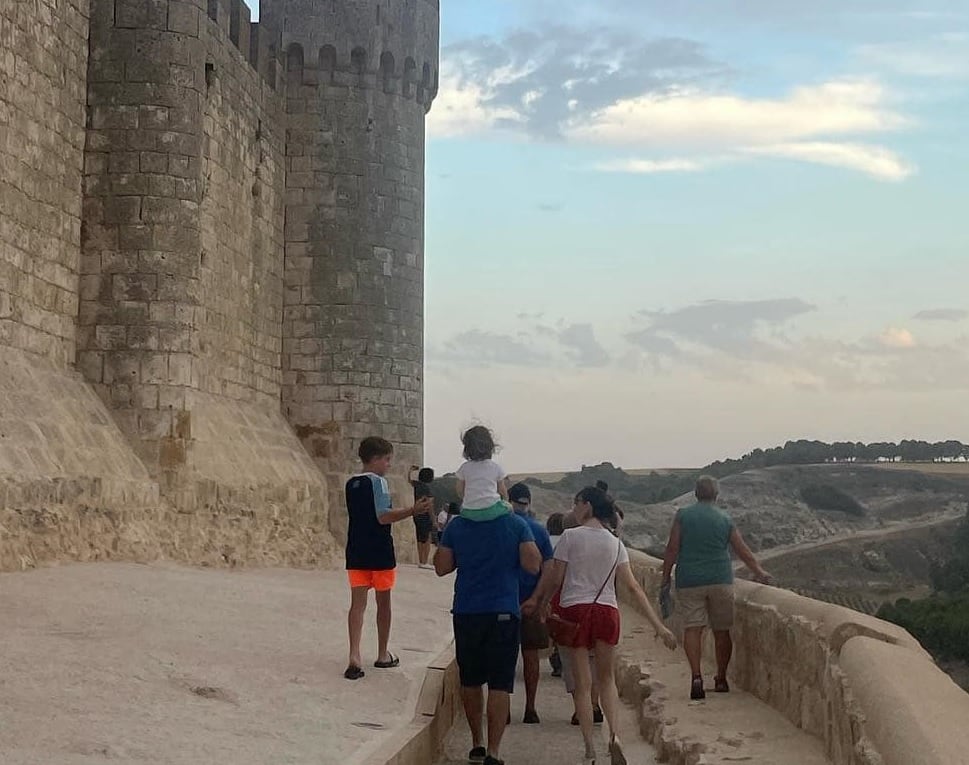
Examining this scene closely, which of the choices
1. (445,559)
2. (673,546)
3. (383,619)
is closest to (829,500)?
(673,546)

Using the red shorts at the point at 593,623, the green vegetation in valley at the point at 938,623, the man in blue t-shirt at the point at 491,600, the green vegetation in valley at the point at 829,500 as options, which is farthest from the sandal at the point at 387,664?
the green vegetation in valley at the point at 829,500

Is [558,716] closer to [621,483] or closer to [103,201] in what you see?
[103,201]

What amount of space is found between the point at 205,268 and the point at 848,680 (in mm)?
10846

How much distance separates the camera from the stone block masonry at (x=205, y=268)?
38.3ft

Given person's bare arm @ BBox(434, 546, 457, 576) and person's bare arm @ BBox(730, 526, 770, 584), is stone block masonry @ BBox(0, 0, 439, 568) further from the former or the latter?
person's bare arm @ BBox(730, 526, 770, 584)

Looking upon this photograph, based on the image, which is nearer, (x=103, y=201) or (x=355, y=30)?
(x=103, y=201)

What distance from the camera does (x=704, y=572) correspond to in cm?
770

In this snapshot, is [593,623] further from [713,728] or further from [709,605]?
[709,605]

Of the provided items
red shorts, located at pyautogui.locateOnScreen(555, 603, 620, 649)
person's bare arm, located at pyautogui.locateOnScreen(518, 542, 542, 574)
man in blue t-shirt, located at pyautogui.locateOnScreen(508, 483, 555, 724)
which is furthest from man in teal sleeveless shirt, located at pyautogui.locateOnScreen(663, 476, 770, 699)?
person's bare arm, located at pyautogui.locateOnScreen(518, 542, 542, 574)

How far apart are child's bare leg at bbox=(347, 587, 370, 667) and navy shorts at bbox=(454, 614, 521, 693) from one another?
108cm

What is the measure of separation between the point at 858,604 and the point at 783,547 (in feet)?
70.4

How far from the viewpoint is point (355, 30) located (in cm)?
1912

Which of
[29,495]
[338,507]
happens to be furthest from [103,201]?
[338,507]

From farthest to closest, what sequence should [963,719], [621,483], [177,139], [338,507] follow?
[621,483], [338,507], [177,139], [963,719]
